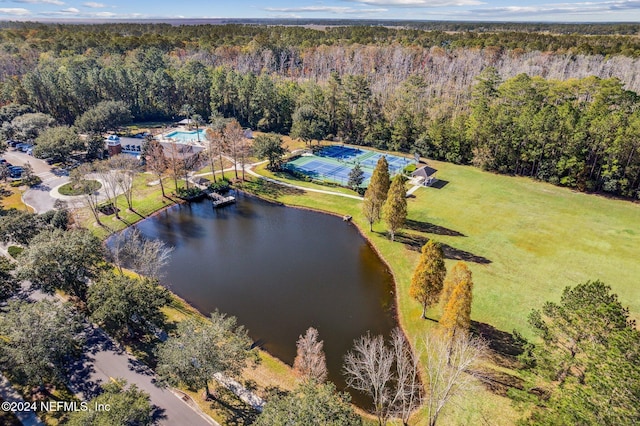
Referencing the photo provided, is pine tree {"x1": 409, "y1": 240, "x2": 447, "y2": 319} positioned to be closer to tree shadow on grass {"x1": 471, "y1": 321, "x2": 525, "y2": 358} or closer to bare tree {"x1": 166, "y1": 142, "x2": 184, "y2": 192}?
tree shadow on grass {"x1": 471, "y1": 321, "x2": 525, "y2": 358}

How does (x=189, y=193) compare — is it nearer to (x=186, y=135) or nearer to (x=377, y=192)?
(x=377, y=192)

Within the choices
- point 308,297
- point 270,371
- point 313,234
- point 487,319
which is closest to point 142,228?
point 313,234

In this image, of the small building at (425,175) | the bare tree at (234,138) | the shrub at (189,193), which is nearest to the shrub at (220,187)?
the shrub at (189,193)

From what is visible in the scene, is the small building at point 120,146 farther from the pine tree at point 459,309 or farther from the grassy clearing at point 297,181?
the pine tree at point 459,309

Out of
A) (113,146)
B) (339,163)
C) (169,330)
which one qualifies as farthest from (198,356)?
(113,146)

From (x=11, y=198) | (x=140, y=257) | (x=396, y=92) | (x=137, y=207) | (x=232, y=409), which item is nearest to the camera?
(x=232, y=409)
